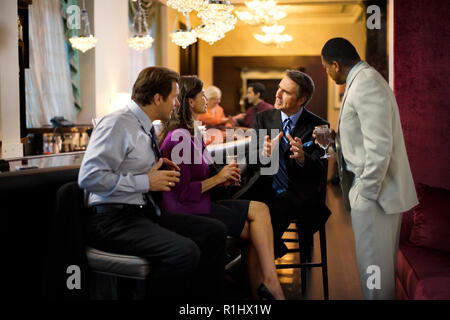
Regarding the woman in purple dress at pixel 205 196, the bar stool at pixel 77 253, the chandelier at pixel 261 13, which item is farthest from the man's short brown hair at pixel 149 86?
the chandelier at pixel 261 13

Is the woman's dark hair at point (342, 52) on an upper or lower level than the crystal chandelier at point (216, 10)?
lower

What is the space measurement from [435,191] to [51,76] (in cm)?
491

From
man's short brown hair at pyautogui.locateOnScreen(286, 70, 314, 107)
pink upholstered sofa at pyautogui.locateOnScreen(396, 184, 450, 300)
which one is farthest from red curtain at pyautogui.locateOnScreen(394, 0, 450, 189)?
man's short brown hair at pyautogui.locateOnScreen(286, 70, 314, 107)

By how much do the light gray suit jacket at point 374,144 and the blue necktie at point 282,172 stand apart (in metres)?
0.75

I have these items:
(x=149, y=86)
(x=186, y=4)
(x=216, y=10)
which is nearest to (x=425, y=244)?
(x=149, y=86)

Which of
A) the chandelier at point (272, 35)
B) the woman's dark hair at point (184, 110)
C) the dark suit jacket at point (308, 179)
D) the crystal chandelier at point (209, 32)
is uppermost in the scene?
the chandelier at point (272, 35)

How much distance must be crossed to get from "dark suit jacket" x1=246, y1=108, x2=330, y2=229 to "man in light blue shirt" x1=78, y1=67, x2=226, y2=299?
81 centimetres

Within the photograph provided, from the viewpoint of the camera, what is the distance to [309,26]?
38.0 feet

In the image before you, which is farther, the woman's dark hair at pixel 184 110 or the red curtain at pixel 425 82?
the red curtain at pixel 425 82

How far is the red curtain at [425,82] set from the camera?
118 inches

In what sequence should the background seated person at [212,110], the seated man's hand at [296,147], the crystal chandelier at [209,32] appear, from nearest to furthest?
the seated man's hand at [296,147] < the crystal chandelier at [209,32] < the background seated person at [212,110]

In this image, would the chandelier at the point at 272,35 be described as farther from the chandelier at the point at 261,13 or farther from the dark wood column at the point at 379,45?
the dark wood column at the point at 379,45
